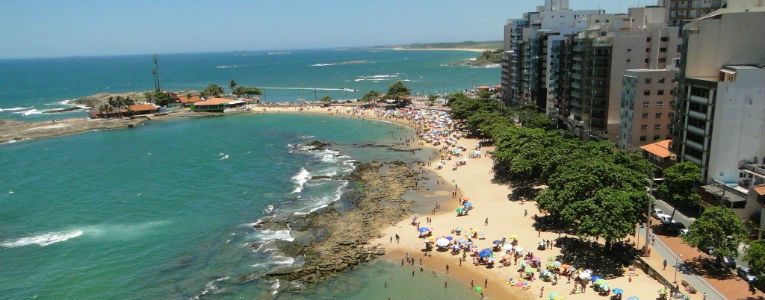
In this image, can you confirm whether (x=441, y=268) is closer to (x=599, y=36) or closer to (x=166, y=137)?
(x=599, y=36)

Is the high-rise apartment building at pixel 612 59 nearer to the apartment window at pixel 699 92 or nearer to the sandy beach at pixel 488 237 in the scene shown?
the sandy beach at pixel 488 237

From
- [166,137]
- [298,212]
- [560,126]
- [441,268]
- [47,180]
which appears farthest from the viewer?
[166,137]

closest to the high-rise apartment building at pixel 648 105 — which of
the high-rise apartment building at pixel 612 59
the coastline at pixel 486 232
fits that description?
the high-rise apartment building at pixel 612 59

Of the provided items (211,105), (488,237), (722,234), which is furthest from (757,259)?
(211,105)

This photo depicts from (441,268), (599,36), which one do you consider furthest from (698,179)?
(599,36)

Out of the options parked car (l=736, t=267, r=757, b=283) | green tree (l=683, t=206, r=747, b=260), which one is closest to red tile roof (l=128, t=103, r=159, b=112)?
green tree (l=683, t=206, r=747, b=260)

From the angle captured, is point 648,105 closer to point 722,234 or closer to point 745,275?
point 722,234
